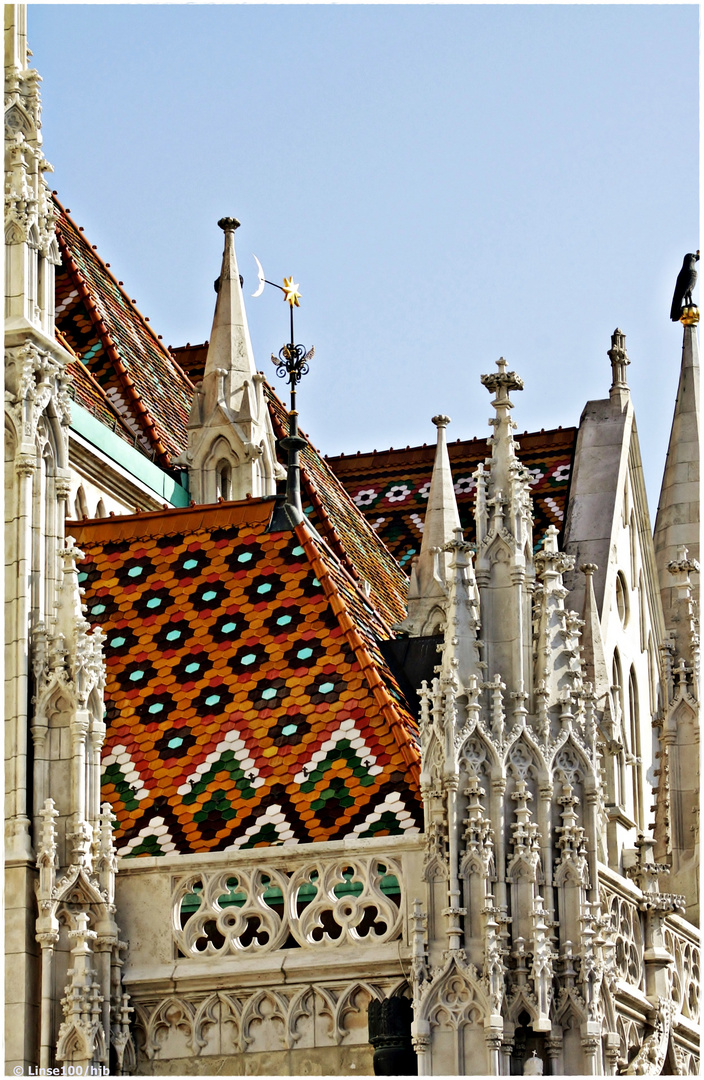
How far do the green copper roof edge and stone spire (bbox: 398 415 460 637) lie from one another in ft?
6.29

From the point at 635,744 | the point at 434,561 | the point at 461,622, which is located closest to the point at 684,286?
the point at 434,561

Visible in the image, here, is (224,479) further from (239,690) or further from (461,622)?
(461,622)

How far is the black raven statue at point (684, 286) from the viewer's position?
72.4 ft

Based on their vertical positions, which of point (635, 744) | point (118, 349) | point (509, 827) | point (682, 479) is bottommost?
point (509, 827)

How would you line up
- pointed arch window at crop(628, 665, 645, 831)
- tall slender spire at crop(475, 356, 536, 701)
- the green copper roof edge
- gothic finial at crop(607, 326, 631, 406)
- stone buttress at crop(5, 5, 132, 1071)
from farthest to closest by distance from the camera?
gothic finial at crop(607, 326, 631, 406) < pointed arch window at crop(628, 665, 645, 831) < the green copper roof edge < tall slender spire at crop(475, 356, 536, 701) < stone buttress at crop(5, 5, 132, 1071)

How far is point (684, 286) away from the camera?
2270 centimetres

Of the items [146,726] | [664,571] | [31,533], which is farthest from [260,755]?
[664,571]

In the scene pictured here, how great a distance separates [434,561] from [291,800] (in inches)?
235

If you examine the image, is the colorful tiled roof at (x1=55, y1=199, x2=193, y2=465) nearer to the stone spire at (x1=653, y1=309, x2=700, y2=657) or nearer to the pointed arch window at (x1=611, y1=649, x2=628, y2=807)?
the pointed arch window at (x1=611, y1=649, x2=628, y2=807)

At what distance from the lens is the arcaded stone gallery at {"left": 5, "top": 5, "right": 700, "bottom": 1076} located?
14.1 metres

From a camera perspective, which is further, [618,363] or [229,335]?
[618,363]

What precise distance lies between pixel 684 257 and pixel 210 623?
669cm

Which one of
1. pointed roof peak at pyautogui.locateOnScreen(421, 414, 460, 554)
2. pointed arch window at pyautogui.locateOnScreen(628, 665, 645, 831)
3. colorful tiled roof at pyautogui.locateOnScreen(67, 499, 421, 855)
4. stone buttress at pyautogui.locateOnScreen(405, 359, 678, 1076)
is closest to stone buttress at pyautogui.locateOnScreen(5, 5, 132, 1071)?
colorful tiled roof at pyautogui.locateOnScreen(67, 499, 421, 855)

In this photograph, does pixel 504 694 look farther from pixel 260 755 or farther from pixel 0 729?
pixel 0 729
